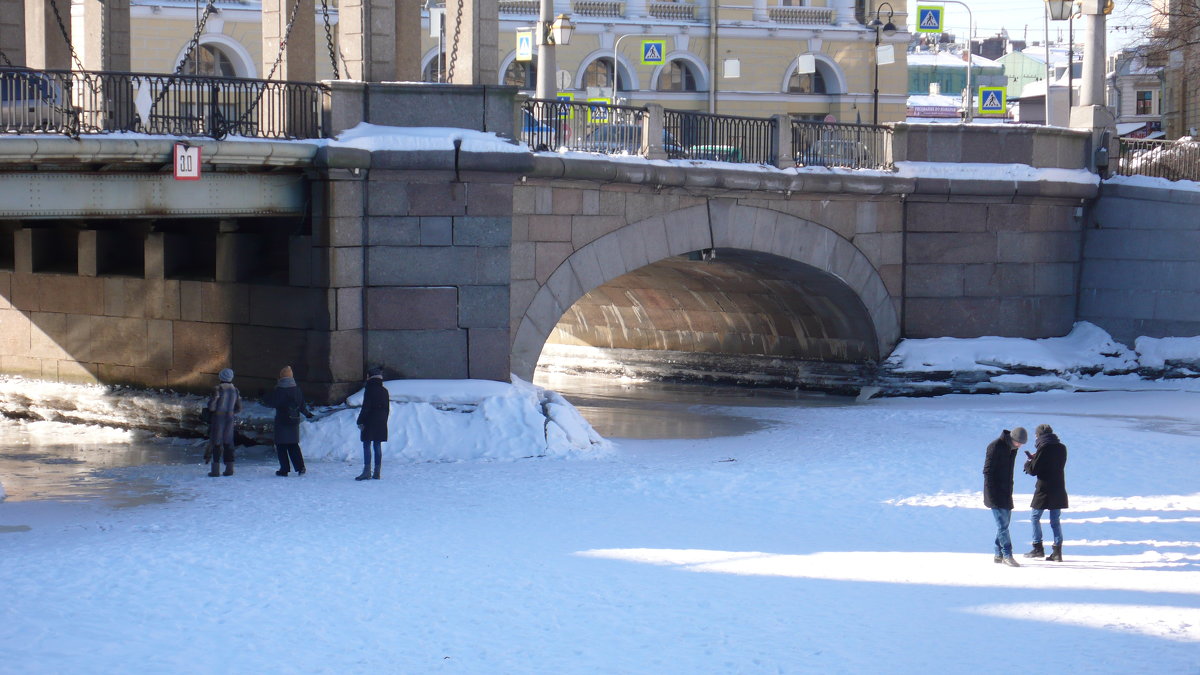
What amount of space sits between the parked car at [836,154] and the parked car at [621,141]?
8.26ft

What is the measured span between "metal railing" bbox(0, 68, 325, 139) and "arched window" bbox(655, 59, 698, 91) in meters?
33.1

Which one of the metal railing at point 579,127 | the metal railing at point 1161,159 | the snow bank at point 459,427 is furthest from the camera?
the metal railing at point 1161,159

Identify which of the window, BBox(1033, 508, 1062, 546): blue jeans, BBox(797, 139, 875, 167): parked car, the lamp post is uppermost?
the window

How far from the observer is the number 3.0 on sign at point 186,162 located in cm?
1633

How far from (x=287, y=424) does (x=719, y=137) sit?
335 inches

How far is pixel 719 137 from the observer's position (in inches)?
866

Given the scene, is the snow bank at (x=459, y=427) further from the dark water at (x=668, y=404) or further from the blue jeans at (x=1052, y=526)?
the blue jeans at (x=1052, y=526)

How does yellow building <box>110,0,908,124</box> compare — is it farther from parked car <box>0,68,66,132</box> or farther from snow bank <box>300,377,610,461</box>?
parked car <box>0,68,66,132</box>

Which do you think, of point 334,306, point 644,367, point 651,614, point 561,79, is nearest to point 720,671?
point 651,614

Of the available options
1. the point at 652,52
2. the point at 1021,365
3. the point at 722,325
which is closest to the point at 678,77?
the point at 652,52

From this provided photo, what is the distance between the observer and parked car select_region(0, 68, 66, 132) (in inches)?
611

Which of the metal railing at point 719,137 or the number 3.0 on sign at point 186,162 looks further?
the metal railing at point 719,137

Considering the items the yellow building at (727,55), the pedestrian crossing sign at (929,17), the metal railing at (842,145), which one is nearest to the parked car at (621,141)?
the metal railing at (842,145)

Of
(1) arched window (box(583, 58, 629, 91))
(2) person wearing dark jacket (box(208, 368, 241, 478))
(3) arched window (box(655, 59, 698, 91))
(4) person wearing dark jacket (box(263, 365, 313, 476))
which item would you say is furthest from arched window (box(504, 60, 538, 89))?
(4) person wearing dark jacket (box(263, 365, 313, 476))
